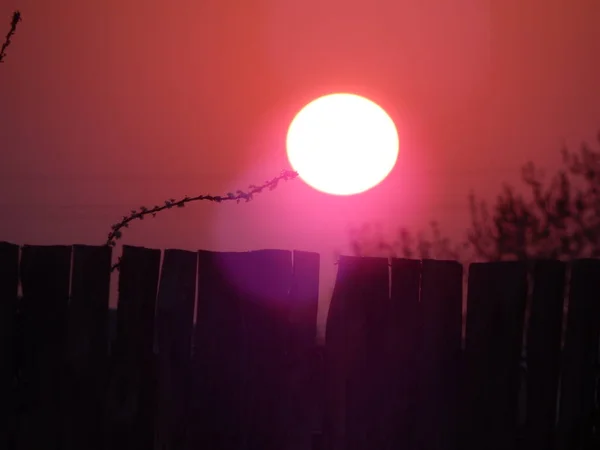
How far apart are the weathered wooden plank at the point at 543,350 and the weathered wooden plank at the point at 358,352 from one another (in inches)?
31.1

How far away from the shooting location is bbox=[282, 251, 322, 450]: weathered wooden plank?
318 centimetres

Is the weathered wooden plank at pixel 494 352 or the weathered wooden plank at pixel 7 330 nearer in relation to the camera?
the weathered wooden plank at pixel 494 352

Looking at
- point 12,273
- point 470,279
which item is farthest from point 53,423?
point 470,279

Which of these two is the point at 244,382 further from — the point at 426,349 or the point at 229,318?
the point at 426,349

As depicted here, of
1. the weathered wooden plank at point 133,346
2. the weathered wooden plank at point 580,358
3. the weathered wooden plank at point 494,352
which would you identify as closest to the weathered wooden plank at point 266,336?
the weathered wooden plank at point 133,346

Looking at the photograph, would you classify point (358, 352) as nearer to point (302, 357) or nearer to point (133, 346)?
point (302, 357)

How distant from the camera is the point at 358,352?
3180 mm

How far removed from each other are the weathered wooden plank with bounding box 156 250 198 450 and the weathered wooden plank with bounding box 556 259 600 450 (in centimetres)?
204

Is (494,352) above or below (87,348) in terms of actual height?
above

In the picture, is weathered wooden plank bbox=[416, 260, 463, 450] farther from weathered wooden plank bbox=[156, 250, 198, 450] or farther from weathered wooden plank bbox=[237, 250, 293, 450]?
weathered wooden plank bbox=[156, 250, 198, 450]

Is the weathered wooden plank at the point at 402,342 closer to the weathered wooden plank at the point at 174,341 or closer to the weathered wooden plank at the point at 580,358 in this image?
the weathered wooden plank at the point at 580,358

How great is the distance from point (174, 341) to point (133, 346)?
0.23m

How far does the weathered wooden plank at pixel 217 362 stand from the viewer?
3215mm

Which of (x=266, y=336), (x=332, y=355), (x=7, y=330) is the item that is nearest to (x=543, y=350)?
(x=332, y=355)
